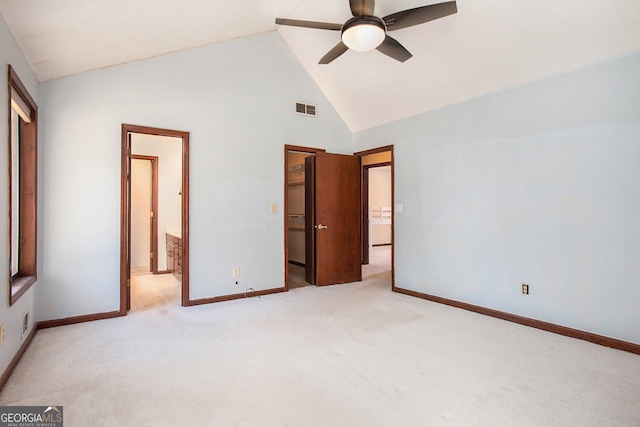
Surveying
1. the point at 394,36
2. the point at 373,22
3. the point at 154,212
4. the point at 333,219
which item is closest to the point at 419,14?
the point at 373,22

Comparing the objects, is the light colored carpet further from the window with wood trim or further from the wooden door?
the wooden door

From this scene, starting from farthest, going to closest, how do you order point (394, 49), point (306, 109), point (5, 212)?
point (306, 109) → point (394, 49) → point (5, 212)

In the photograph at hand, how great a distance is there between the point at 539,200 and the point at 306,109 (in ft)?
10.4

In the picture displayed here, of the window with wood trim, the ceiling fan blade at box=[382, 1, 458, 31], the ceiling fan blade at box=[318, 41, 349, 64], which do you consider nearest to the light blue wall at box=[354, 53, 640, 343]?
the ceiling fan blade at box=[382, 1, 458, 31]

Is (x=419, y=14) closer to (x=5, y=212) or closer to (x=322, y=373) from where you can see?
(x=322, y=373)

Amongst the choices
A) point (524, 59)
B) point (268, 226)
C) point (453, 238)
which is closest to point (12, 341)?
point (268, 226)

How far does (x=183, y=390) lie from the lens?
2.05m

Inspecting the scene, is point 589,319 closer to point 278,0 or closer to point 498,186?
point 498,186

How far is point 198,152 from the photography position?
3.93 meters

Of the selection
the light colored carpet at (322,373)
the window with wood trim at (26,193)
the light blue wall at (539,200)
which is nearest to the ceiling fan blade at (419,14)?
the light blue wall at (539,200)

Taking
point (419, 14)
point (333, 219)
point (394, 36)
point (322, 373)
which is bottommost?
point (322, 373)

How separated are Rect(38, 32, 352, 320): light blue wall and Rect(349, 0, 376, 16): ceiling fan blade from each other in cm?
213

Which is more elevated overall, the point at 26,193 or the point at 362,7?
the point at 362,7

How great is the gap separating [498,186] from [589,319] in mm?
1457
